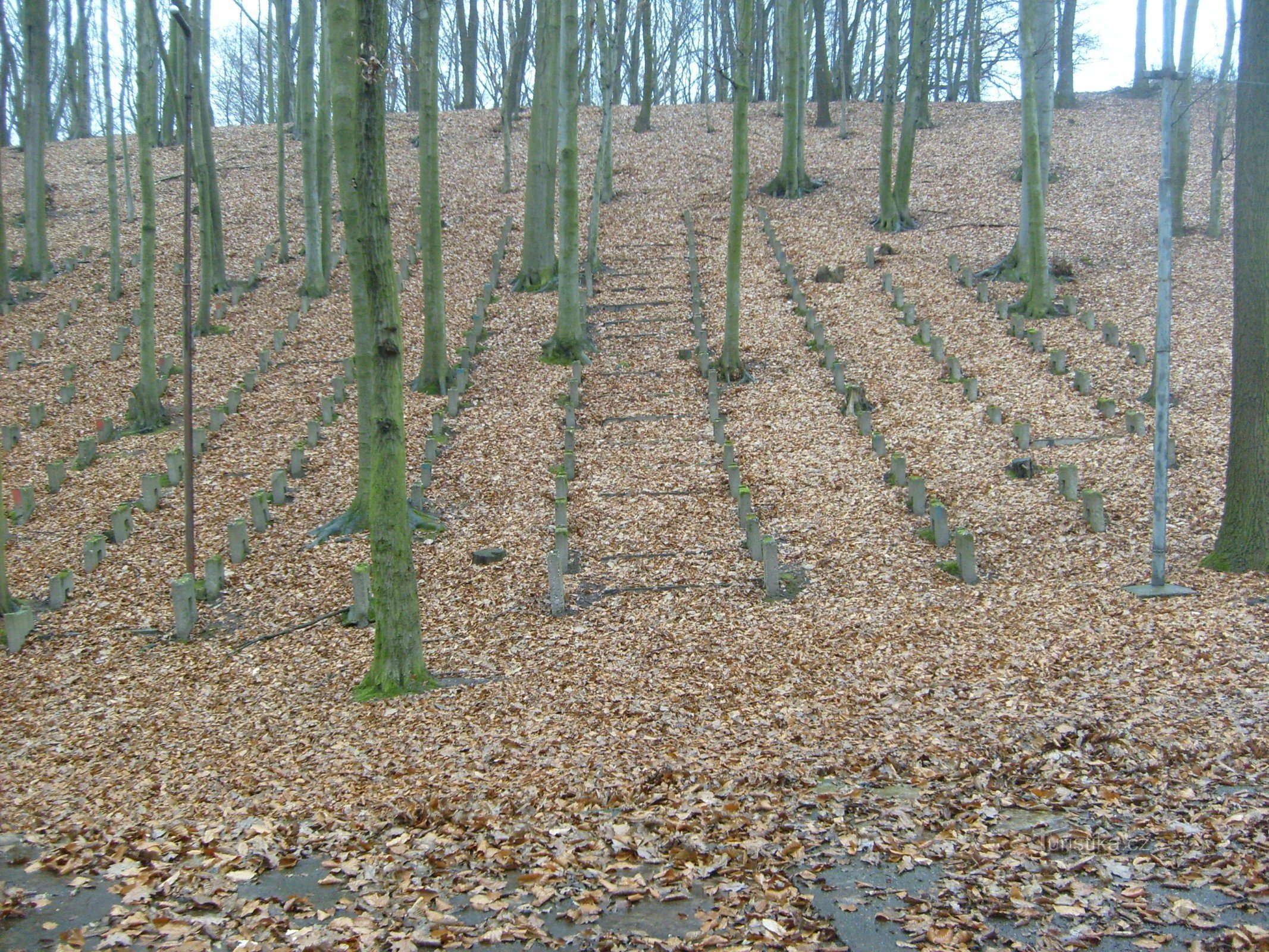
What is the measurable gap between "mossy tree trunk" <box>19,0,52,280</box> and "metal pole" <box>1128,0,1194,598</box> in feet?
63.4

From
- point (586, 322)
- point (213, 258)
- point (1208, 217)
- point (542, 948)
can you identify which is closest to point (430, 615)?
point (542, 948)

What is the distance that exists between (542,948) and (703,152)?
26530 mm

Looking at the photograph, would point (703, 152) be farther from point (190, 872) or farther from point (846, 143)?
point (190, 872)

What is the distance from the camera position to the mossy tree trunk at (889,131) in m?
19.7

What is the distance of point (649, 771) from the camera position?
562 centimetres

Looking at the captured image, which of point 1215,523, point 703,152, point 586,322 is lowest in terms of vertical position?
point 1215,523

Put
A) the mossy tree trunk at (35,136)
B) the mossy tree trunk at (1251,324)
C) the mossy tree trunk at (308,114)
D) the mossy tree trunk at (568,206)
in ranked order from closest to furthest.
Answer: the mossy tree trunk at (1251,324), the mossy tree trunk at (568,206), the mossy tree trunk at (308,114), the mossy tree trunk at (35,136)

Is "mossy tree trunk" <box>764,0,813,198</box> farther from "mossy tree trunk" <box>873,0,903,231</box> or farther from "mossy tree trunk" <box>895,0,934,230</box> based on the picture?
"mossy tree trunk" <box>895,0,934,230</box>

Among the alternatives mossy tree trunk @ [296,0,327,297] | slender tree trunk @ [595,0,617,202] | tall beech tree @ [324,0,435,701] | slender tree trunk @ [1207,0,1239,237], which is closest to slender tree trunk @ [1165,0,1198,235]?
slender tree trunk @ [1207,0,1239,237]

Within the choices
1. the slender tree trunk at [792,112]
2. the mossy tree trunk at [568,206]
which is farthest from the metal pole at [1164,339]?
the slender tree trunk at [792,112]

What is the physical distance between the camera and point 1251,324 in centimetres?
784

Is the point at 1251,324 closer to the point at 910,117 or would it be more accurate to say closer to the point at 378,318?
the point at 378,318

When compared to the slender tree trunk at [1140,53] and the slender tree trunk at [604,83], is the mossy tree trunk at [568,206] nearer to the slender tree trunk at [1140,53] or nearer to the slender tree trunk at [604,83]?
the slender tree trunk at [604,83]

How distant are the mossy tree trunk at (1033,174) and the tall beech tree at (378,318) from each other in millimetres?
11553
